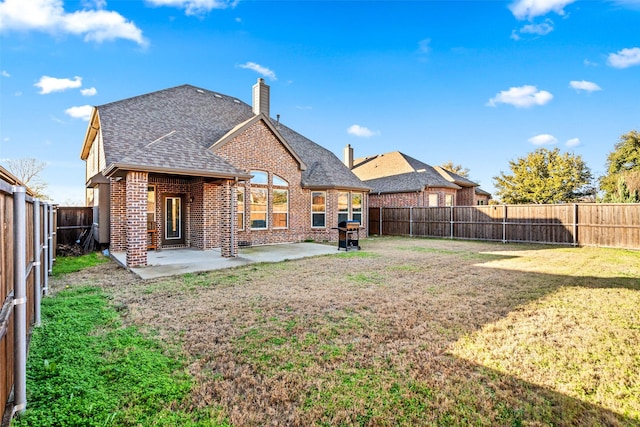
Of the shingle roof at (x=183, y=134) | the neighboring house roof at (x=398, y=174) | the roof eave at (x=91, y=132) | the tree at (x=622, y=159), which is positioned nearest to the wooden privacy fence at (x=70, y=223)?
the shingle roof at (x=183, y=134)

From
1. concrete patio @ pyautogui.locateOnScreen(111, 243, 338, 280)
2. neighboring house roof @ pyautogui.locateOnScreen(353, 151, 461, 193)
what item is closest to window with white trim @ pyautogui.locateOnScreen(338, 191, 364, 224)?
neighboring house roof @ pyautogui.locateOnScreen(353, 151, 461, 193)

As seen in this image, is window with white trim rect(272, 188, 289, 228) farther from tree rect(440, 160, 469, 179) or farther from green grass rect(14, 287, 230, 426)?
tree rect(440, 160, 469, 179)

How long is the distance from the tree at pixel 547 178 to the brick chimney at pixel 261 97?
2670 centimetres

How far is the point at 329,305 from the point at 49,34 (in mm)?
16664

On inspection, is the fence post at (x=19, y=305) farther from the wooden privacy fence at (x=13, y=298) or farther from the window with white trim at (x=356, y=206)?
the window with white trim at (x=356, y=206)

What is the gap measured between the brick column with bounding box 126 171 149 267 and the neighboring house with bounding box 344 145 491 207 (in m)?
17.6

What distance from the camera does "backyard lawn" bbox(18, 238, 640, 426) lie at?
253 cm

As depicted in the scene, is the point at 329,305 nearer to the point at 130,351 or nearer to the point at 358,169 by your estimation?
the point at 130,351

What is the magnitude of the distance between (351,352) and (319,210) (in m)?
13.1

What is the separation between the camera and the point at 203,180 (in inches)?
462

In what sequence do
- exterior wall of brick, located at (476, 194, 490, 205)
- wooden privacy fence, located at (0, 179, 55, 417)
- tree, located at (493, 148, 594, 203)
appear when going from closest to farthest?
wooden privacy fence, located at (0, 179, 55, 417) → tree, located at (493, 148, 594, 203) → exterior wall of brick, located at (476, 194, 490, 205)

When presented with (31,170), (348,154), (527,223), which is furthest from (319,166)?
(31,170)

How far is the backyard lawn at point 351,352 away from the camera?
2.53 meters

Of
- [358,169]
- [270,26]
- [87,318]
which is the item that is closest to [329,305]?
[87,318]
